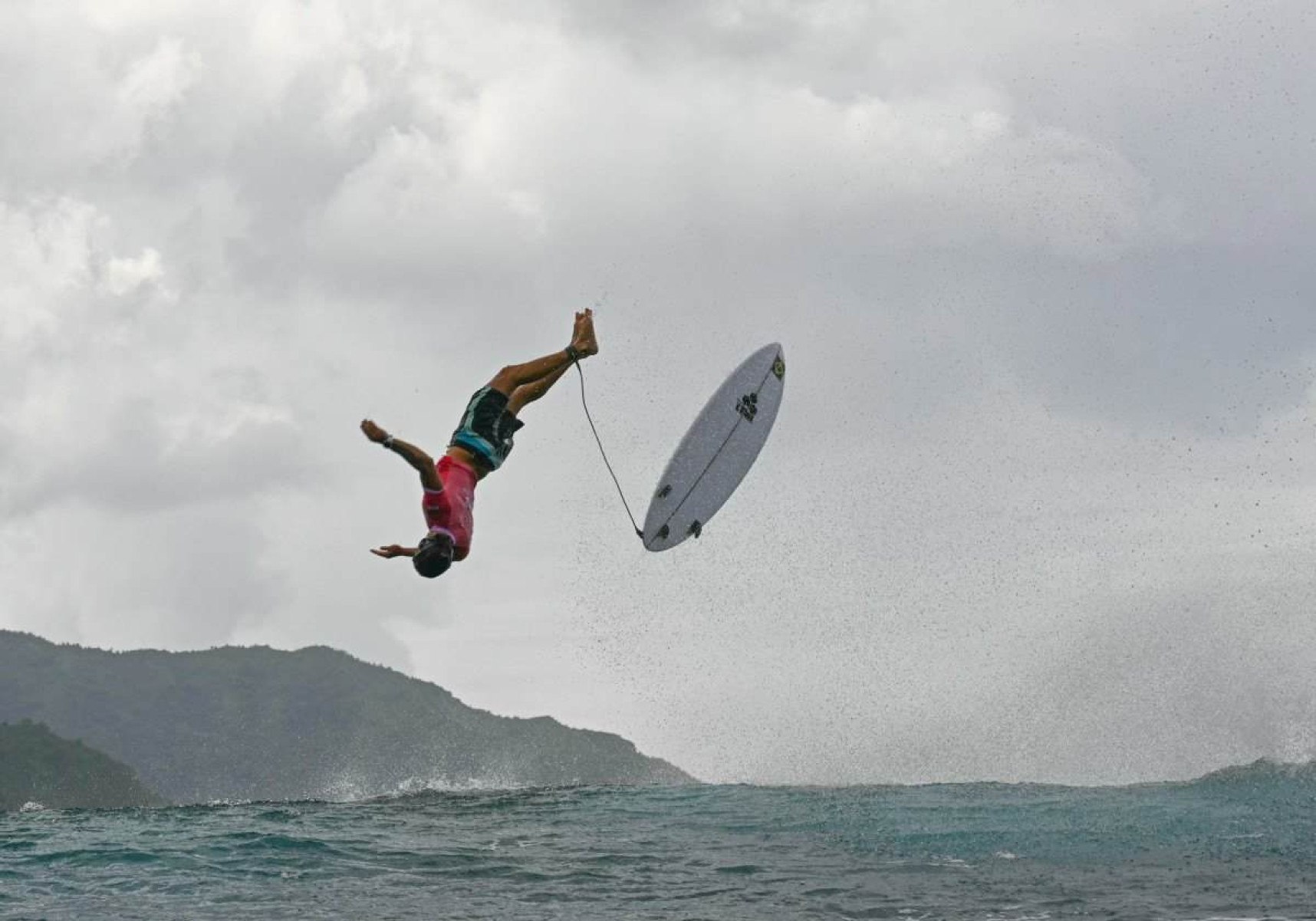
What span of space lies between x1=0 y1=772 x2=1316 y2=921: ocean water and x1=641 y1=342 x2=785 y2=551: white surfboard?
21.5 feet

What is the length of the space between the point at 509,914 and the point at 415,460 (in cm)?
744

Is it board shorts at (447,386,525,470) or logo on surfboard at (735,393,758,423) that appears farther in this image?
logo on surfboard at (735,393,758,423)

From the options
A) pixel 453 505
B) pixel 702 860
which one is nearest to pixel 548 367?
pixel 453 505

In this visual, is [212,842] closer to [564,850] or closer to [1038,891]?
[564,850]

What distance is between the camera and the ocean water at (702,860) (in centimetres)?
1959

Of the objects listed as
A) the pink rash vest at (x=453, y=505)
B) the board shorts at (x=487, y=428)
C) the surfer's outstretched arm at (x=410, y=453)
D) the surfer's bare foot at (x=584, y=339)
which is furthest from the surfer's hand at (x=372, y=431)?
the surfer's bare foot at (x=584, y=339)

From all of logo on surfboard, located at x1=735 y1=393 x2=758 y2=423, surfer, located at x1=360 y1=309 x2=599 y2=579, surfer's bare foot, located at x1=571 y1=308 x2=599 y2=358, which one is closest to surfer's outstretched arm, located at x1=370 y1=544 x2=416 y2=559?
surfer, located at x1=360 y1=309 x2=599 y2=579

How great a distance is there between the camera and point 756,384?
26.5m

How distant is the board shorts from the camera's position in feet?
62.7

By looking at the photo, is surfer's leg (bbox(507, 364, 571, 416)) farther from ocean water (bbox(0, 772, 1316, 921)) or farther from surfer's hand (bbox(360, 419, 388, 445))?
ocean water (bbox(0, 772, 1316, 921))

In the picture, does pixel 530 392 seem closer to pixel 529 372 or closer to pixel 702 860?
pixel 529 372

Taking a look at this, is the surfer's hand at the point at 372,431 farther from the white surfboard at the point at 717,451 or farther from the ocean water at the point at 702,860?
the white surfboard at the point at 717,451

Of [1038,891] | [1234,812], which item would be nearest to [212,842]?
[1038,891]

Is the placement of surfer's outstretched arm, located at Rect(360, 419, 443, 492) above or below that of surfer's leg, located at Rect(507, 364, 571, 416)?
below
